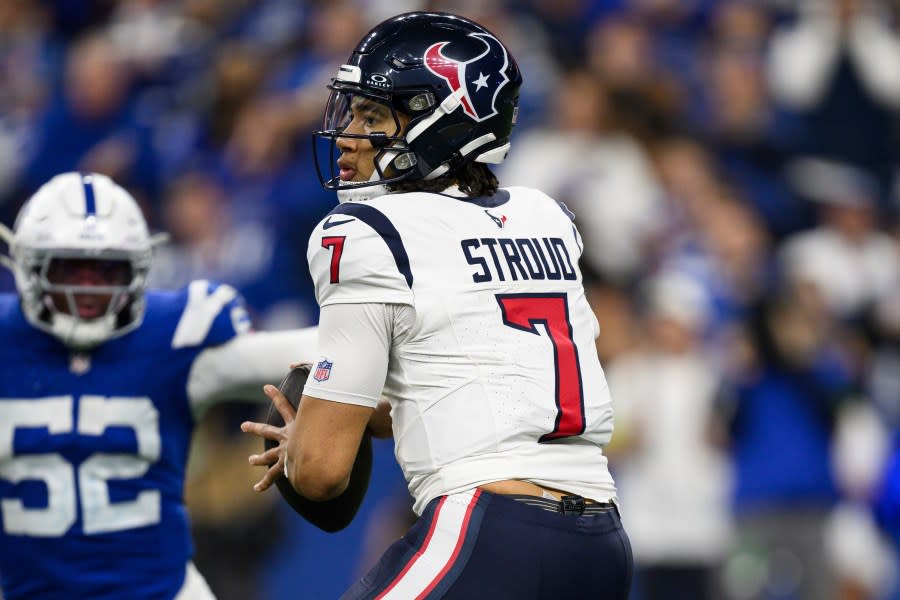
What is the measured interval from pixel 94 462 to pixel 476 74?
4.92ft

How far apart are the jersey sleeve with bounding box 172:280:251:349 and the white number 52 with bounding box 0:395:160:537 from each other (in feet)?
0.75

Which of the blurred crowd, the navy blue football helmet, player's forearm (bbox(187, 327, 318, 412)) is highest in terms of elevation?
the navy blue football helmet

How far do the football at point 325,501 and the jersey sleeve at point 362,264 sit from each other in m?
0.32

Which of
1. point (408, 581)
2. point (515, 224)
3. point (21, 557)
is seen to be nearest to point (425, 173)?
point (515, 224)

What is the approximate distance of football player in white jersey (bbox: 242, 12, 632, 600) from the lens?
295 centimetres

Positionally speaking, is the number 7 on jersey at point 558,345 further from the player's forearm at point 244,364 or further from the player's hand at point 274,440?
the player's forearm at point 244,364

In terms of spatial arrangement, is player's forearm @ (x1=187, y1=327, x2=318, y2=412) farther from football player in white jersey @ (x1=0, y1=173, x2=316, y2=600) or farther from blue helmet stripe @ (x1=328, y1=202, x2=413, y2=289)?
blue helmet stripe @ (x1=328, y1=202, x2=413, y2=289)

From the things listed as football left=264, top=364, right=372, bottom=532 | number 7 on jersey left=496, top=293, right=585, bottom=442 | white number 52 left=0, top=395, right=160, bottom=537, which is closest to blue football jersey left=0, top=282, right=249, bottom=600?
white number 52 left=0, top=395, right=160, bottom=537

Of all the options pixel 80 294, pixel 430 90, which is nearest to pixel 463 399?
pixel 430 90

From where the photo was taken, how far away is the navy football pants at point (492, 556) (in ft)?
9.60

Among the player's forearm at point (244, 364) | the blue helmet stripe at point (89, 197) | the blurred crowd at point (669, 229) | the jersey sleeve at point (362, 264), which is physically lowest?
the blurred crowd at point (669, 229)

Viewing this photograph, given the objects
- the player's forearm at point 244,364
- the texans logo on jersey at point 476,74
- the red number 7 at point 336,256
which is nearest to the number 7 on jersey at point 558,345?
the red number 7 at point 336,256

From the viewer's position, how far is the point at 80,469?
157 inches

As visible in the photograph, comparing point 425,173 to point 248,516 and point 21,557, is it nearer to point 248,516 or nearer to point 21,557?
point 21,557
